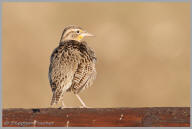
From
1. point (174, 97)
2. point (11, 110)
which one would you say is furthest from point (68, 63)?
point (174, 97)

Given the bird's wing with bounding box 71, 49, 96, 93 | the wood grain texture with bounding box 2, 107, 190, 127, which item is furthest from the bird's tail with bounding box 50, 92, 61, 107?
the wood grain texture with bounding box 2, 107, 190, 127

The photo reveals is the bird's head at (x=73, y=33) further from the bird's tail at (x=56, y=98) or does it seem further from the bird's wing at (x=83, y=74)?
the bird's tail at (x=56, y=98)

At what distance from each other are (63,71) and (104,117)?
2014mm

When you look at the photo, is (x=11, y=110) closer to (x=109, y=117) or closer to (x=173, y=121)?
(x=109, y=117)

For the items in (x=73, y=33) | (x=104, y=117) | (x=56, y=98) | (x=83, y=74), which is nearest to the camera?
(x=104, y=117)

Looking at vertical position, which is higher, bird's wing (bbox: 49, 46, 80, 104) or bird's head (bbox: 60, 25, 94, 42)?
bird's head (bbox: 60, 25, 94, 42)

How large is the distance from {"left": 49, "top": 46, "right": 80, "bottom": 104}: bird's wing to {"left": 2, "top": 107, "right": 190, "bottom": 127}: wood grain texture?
1753 millimetres

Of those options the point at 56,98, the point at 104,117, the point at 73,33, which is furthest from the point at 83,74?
the point at 104,117

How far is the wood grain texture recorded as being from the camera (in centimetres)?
495

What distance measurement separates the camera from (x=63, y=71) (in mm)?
6926

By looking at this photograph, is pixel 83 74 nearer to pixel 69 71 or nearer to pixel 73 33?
pixel 69 71

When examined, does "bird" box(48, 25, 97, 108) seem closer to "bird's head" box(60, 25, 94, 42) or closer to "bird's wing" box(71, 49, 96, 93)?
"bird's wing" box(71, 49, 96, 93)

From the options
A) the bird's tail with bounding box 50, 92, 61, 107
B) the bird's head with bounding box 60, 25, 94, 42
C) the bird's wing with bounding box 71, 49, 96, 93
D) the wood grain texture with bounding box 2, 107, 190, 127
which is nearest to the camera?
the wood grain texture with bounding box 2, 107, 190, 127

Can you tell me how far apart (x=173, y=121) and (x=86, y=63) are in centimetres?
232
